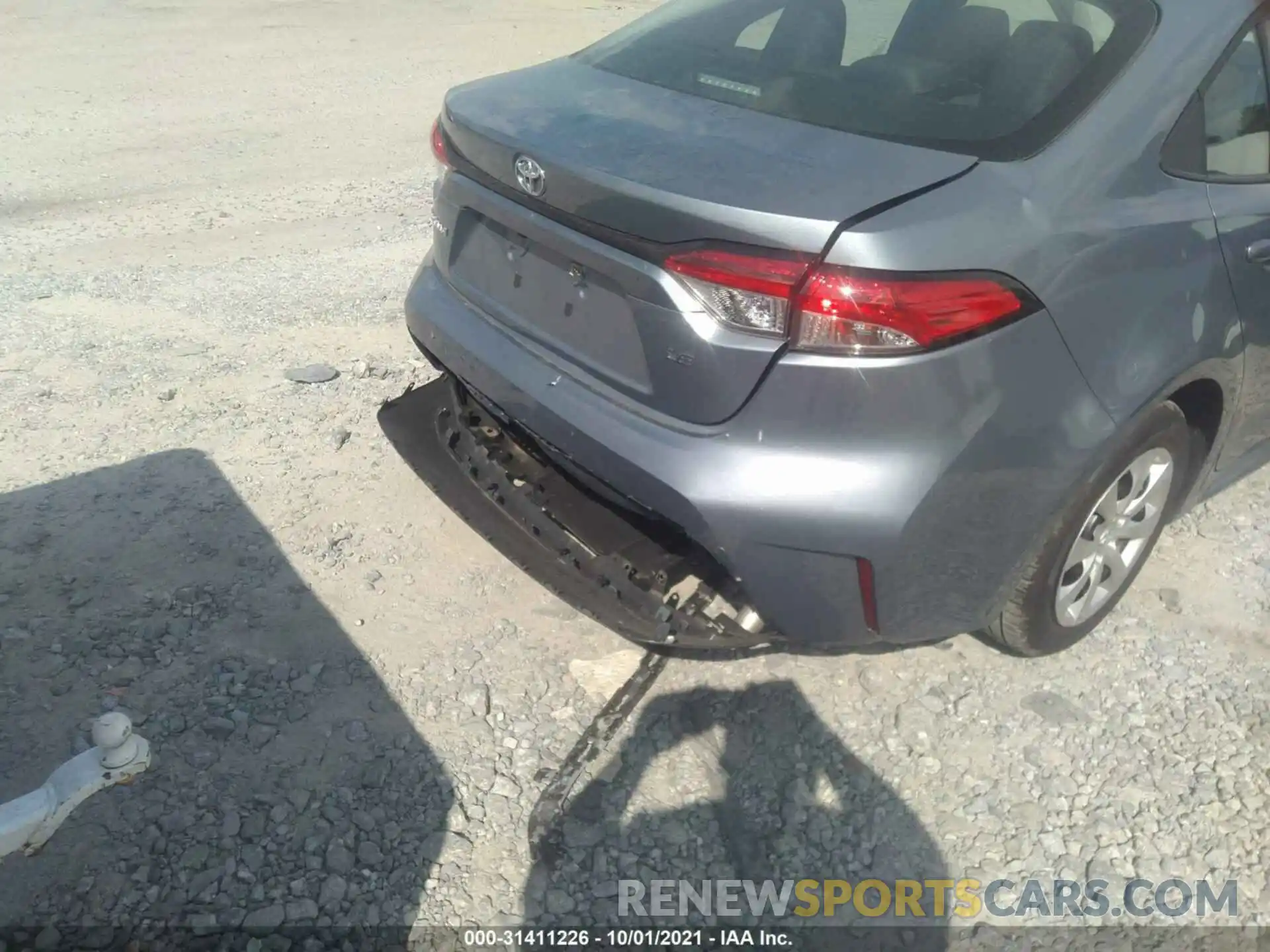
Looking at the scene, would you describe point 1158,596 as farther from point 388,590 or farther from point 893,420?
point 388,590

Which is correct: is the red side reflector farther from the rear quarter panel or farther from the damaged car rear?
the rear quarter panel

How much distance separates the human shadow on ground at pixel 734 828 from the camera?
2.45 meters

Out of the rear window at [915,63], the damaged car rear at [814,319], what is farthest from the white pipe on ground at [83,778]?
the rear window at [915,63]

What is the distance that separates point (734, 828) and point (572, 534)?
83 cm

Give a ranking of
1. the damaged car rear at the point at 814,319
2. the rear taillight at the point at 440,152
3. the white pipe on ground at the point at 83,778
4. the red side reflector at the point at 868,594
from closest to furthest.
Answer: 1. the white pipe on ground at the point at 83,778
2. the damaged car rear at the point at 814,319
3. the red side reflector at the point at 868,594
4. the rear taillight at the point at 440,152

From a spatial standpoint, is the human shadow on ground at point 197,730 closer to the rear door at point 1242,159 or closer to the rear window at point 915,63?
the rear window at point 915,63

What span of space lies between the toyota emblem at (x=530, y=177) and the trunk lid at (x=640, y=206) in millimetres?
12

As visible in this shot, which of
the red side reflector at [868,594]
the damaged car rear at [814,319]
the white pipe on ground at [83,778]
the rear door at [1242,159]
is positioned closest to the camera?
the white pipe on ground at [83,778]

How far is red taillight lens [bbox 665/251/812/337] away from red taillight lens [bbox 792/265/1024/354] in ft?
0.12

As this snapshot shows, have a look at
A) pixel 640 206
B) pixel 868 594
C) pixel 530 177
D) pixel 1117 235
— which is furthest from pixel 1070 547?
pixel 530 177

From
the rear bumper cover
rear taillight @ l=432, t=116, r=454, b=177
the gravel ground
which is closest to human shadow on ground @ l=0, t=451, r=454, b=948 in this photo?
the gravel ground

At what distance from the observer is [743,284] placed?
7.27 ft

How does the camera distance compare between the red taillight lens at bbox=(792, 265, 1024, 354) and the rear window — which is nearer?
the red taillight lens at bbox=(792, 265, 1024, 354)

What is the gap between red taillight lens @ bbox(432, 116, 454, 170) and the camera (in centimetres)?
294
